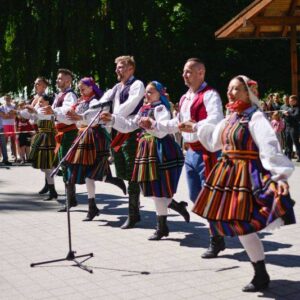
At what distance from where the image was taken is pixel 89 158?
759 centimetres

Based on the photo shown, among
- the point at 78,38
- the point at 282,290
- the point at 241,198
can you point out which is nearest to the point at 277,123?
the point at 78,38

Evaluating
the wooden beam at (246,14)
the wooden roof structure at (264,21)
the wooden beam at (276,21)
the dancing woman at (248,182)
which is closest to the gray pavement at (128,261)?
the dancing woman at (248,182)

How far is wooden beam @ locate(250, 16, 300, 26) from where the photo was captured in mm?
13087

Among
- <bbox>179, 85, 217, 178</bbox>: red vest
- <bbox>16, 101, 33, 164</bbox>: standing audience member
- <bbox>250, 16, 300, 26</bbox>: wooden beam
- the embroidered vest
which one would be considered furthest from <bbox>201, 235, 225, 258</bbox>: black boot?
<bbox>16, 101, 33, 164</bbox>: standing audience member

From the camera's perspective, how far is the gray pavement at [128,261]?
4.64 meters

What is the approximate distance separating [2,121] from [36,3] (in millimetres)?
4442

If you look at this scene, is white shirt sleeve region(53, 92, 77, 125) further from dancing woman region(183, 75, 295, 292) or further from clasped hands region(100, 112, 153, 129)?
dancing woman region(183, 75, 295, 292)

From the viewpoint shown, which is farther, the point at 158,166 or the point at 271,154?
the point at 158,166

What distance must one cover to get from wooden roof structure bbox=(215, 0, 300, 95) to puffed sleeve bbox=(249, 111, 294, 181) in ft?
28.2

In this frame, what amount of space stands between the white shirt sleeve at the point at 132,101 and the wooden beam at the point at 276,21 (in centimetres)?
680

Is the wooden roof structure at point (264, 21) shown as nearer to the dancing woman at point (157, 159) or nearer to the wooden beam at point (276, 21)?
the wooden beam at point (276, 21)

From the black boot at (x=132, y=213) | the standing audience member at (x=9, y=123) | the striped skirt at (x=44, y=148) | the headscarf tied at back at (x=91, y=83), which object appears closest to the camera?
the black boot at (x=132, y=213)

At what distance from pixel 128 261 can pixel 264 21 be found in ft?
29.4

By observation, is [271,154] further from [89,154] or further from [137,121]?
[89,154]
